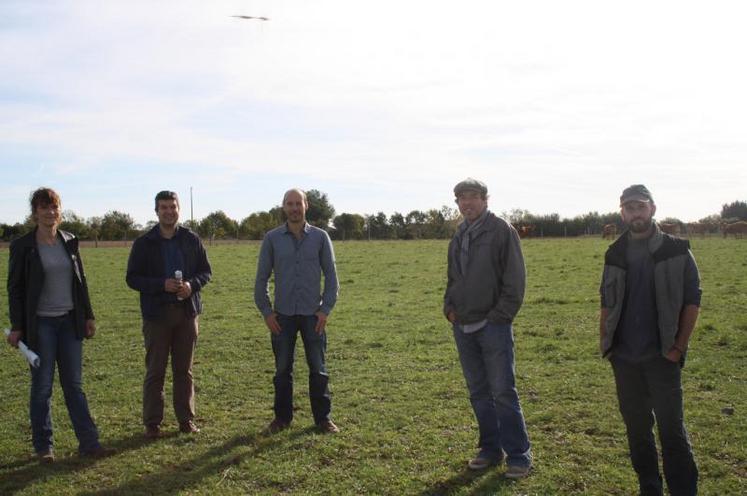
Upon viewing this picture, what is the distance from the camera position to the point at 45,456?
5.59 m

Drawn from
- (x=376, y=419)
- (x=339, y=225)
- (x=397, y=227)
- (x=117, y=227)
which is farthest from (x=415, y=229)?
(x=376, y=419)

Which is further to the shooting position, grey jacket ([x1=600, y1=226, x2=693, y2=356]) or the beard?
the beard

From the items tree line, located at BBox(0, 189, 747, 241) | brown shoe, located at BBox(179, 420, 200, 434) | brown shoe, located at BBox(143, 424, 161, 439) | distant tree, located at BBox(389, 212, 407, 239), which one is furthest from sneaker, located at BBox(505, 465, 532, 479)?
distant tree, located at BBox(389, 212, 407, 239)

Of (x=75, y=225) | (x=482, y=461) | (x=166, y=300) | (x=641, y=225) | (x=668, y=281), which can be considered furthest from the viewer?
(x=75, y=225)

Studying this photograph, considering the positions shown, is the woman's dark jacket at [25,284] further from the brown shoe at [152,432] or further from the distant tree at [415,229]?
the distant tree at [415,229]

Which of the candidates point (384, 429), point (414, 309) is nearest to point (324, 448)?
point (384, 429)

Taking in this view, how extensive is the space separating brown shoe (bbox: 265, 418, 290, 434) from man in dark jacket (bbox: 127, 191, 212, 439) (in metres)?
0.75

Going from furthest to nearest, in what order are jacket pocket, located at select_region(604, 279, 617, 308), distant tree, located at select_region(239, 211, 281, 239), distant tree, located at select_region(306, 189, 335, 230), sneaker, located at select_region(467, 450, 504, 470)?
distant tree, located at select_region(306, 189, 335, 230) < distant tree, located at select_region(239, 211, 281, 239) < sneaker, located at select_region(467, 450, 504, 470) < jacket pocket, located at select_region(604, 279, 617, 308)

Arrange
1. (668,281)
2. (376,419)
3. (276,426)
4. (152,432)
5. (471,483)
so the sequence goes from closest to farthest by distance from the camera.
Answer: (668,281) → (471,483) → (152,432) → (276,426) → (376,419)

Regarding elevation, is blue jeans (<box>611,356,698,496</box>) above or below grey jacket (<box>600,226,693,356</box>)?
below

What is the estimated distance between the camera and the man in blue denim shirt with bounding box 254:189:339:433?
621cm

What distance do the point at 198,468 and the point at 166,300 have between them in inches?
62.4

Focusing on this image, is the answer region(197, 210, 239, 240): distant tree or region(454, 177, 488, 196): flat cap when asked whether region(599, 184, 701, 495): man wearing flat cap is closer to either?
region(454, 177, 488, 196): flat cap

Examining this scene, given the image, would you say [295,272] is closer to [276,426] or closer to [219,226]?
[276,426]
